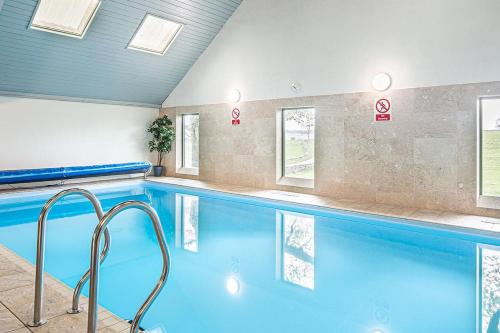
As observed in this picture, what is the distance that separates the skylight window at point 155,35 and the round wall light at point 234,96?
5.15 feet

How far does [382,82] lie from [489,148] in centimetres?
169

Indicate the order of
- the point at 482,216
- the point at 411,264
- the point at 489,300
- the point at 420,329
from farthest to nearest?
1. the point at 482,216
2. the point at 411,264
3. the point at 489,300
4. the point at 420,329

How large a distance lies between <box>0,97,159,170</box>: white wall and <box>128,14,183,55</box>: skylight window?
1.98 meters

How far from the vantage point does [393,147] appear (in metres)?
5.34

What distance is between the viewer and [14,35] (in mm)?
5633

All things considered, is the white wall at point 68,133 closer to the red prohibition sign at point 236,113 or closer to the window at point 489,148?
the red prohibition sign at point 236,113

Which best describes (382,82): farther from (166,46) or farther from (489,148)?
(166,46)

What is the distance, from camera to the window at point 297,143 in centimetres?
661

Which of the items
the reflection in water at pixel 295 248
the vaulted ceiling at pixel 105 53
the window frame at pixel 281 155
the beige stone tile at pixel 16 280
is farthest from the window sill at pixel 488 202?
the vaulted ceiling at pixel 105 53

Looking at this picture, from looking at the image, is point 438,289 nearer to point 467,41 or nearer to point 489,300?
point 489,300

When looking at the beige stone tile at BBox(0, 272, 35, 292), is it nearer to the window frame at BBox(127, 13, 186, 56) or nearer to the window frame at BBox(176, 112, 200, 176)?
the window frame at BBox(127, 13, 186, 56)

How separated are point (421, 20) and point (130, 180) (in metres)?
6.57

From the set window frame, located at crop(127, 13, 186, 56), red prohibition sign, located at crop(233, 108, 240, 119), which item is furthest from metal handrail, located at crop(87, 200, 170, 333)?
red prohibition sign, located at crop(233, 108, 240, 119)

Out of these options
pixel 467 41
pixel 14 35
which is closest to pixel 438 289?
pixel 467 41
